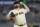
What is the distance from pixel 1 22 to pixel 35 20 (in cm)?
53

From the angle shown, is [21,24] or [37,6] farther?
[37,6]

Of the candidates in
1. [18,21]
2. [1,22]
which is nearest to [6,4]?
[1,22]

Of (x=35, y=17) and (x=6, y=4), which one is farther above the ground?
(x=6, y=4)

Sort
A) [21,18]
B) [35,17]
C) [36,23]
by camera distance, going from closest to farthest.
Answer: [21,18], [36,23], [35,17]

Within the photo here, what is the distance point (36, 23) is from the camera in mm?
1559

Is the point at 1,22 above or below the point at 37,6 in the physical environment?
below

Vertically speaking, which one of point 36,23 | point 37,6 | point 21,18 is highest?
point 37,6

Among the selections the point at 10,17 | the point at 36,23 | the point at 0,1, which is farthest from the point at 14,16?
the point at 0,1

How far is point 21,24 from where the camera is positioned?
1.09m

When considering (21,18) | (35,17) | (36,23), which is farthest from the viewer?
(35,17)

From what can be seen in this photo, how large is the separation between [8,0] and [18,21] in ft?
2.29

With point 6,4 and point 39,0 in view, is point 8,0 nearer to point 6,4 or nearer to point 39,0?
point 6,4

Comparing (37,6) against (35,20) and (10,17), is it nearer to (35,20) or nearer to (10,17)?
(35,20)

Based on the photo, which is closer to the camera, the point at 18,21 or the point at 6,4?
the point at 18,21
